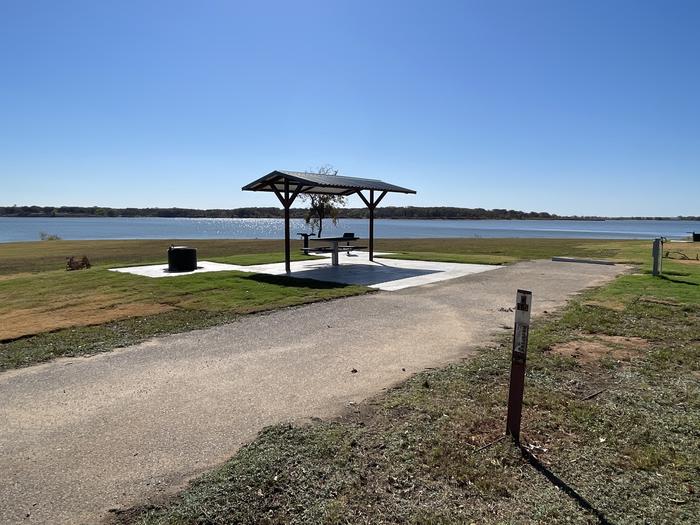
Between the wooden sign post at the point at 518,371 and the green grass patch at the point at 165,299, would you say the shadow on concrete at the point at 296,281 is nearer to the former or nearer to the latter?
the green grass patch at the point at 165,299

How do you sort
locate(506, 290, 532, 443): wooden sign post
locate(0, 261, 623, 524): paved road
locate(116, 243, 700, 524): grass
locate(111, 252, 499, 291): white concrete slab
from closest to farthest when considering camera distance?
locate(116, 243, 700, 524): grass → locate(0, 261, 623, 524): paved road → locate(506, 290, 532, 443): wooden sign post → locate(111, 252, 499, 291): white concrete slab

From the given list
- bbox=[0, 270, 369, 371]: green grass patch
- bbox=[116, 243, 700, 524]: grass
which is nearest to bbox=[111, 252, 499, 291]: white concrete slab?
bbox=[0, 270, 369, 371]: green grass patch

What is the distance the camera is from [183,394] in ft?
14.7

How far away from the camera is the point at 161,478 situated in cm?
302

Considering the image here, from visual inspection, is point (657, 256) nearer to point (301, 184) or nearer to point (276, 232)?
point (301, 184)

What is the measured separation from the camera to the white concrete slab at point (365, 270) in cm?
1208

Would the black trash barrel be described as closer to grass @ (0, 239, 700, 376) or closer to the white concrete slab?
the white concrete slab

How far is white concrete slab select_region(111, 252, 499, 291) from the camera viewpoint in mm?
12078

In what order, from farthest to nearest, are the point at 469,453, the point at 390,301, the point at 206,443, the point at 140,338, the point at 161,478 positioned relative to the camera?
the point at 390,301 → the point at 140,338 → the point at 206,443 → the point at 469,453 → the point at 161,478

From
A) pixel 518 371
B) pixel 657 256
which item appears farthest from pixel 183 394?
pixel 657 256

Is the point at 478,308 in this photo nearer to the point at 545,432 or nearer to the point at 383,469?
the point at 545,432

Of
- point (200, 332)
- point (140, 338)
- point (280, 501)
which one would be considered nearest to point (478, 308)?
point (200, 332)

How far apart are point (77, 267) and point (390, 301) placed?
39.3ft

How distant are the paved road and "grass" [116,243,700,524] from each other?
0.32 m
